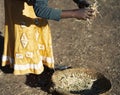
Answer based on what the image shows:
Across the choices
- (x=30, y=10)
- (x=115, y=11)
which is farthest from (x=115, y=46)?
(x=30, y=10)

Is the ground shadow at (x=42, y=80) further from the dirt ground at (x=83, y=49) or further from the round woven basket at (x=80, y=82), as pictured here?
the round woven basket at (x=80, y=82)

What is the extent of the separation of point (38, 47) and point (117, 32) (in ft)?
5.52

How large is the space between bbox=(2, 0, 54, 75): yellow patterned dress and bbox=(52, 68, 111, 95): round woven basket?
0.30 metres

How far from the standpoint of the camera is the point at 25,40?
180 inches

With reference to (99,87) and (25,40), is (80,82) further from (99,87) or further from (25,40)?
(25,40)

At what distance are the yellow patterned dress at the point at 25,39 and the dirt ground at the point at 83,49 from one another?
0.20 metres

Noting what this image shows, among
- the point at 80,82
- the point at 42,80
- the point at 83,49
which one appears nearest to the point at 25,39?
the point at 42,80

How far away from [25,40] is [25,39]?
0.04 ft

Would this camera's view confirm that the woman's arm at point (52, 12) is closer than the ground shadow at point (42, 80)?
Yes

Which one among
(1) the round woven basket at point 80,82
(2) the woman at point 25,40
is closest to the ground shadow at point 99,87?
(1) the round woven basket at point 80,82

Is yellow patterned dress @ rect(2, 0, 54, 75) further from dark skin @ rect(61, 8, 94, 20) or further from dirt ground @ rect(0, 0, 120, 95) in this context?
dark skin @ rect(61, 8, 94, 20)

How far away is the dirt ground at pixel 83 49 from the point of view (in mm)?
4789

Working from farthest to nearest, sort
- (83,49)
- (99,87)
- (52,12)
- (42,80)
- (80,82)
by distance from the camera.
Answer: (83,49) → (42,80) → (80,82) → (99,87) → (52,12)

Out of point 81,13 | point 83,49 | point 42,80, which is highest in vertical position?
point 81,13
